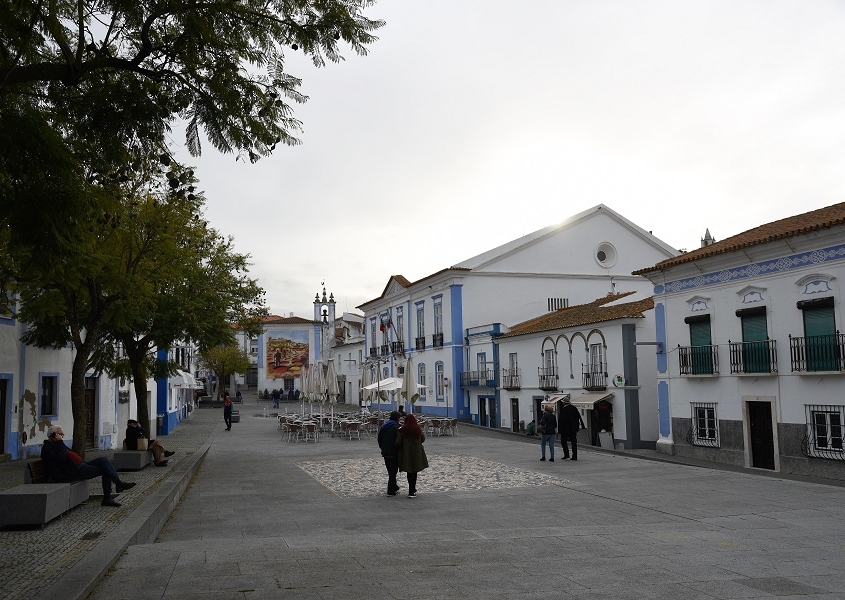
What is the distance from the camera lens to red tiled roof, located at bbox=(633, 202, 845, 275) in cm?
1680

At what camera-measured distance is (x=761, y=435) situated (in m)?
18.9

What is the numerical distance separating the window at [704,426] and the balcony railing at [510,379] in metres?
12.5

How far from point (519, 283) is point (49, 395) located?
85.9 feet

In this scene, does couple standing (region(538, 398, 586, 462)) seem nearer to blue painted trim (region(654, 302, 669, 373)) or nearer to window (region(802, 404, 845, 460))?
blue painted trim (region(654, 302, 669, 373))

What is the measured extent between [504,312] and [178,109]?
3479 centimetres

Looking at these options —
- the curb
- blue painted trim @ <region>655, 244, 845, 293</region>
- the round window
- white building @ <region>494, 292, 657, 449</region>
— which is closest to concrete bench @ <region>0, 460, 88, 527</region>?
the curb

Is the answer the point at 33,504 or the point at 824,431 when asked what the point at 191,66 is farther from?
the point at 824,431

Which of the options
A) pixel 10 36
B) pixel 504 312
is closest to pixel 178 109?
pixel 10 36

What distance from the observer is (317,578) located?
7.06 m

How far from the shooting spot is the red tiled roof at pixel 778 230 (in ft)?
55.1

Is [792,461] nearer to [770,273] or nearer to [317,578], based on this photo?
[770,273]

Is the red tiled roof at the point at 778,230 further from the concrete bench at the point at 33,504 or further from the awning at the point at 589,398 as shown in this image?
the concrete bench at the point at 33,504

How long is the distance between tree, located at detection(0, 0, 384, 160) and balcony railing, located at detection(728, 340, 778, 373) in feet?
48.1

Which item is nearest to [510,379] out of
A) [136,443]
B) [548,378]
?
[548,378]
